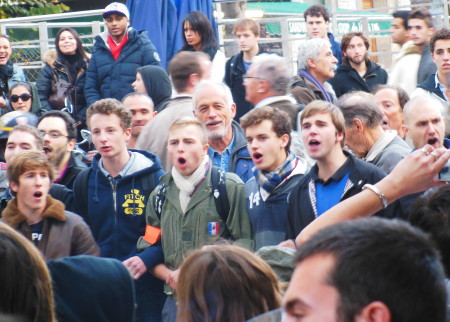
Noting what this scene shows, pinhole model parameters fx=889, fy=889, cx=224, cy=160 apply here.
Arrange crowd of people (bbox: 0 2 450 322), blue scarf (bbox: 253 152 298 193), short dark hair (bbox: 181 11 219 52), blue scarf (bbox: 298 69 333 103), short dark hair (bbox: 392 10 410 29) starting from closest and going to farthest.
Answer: crowd of people (bbox: 0 2 450 322), blue scarf (bbox: 253 152 298 193), blue scarf (bbox: 298 69 333 103), short dark hair (bbox: 181 11 219 52), short dark hair (bbox: 392 10 410 29)

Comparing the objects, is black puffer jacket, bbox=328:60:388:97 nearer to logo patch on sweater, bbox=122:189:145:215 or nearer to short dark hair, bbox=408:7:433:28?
short dark hair, bbox=408:7:433:28

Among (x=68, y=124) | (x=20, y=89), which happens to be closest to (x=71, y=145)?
(x=68, y=124)

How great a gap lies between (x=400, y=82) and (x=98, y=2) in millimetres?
16959

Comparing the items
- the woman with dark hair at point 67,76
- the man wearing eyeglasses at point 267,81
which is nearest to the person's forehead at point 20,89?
the woman with dark hair at point 67,76

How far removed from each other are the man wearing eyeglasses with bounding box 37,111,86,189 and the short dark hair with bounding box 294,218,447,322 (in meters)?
5.35

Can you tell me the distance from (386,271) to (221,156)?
5020mm

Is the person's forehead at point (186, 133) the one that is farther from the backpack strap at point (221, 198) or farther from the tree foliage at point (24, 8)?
the tree foliage at point (24, 8)

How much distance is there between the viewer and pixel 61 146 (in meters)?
7.36

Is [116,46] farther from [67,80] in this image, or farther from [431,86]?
[431,86]

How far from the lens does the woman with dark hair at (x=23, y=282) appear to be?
2.38m

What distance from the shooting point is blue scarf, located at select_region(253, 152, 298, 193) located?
577cm

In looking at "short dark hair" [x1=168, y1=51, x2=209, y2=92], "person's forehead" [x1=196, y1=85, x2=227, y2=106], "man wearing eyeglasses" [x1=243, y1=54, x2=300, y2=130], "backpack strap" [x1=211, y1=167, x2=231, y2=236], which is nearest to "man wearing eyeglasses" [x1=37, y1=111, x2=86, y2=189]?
"short dark hair" [x1=168, y1=51, x2=209, y2=92]

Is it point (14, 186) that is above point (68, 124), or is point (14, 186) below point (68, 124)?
below

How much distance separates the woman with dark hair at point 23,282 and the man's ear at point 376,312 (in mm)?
967
